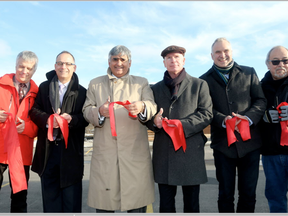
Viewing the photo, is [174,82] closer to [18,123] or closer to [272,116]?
[272,116]

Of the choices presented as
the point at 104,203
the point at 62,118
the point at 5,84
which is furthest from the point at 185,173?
the point at 5,84

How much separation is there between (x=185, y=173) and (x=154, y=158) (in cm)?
→ 44

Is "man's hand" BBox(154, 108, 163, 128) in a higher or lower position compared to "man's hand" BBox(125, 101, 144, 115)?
lower

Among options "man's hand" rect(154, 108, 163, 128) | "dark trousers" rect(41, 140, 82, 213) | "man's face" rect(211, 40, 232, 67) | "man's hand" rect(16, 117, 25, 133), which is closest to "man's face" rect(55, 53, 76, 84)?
"man's hand" rect(16, 117, 25, 133)

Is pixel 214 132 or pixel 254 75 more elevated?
pixel 254 75

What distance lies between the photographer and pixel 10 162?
295 centimetres

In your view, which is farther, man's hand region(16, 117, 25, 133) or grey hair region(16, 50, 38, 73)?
grey hair region(16, 50, 38, 73)

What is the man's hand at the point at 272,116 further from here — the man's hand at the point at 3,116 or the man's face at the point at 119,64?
the man's hand at the point at 3,116

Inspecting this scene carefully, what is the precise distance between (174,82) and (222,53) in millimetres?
807

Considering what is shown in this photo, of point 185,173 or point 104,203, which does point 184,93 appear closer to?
point 185,173

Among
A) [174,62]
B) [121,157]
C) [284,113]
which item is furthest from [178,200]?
[174,62]

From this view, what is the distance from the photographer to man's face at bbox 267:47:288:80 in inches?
124

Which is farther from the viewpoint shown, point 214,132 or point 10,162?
point 214,132

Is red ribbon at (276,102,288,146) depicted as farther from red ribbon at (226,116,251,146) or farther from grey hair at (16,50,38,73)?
grey hair at (16,50,38,73)
